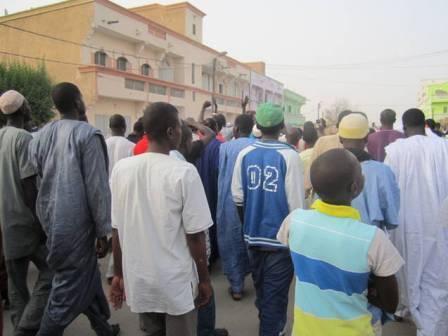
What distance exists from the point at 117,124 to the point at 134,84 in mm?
16725

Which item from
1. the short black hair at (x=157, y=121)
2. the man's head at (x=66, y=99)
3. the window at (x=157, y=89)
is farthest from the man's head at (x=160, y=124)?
the window at (x=157, y=89)

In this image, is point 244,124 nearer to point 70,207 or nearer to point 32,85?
point 70,207

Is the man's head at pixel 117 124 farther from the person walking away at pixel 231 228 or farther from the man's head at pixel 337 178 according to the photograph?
the man's head at pixel 337 178

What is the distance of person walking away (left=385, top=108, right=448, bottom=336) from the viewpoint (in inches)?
133

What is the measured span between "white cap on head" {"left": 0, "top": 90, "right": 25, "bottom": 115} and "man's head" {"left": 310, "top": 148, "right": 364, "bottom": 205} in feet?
9.11

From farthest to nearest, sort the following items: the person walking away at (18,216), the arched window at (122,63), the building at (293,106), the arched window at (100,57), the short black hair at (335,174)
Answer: the building at (293,106), the arched window at (122,63), the arched window at (100,57), the person walking away at (18,216), the short black hair at (335,174)

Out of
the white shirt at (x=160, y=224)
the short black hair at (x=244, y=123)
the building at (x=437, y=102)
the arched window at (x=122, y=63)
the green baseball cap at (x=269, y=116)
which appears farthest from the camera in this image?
the arched window at (x=122, y=63)

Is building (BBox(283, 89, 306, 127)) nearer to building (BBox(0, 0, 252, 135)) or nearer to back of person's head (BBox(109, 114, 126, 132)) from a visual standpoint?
building (BBox(0, 0, 252, 135))

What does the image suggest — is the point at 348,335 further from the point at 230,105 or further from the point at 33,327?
the point at 230,105

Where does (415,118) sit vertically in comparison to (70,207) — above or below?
above

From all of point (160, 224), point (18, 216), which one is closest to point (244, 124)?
point (18, 216)

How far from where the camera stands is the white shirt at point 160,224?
7.13ft

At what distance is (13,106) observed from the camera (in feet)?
11.2

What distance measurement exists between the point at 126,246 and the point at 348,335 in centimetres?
128
